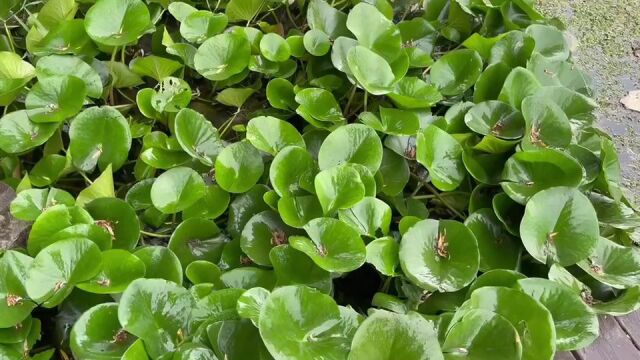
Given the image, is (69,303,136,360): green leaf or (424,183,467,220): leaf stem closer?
(69,303,136,360): green leaf

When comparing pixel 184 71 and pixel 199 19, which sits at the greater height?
pixel 199 19

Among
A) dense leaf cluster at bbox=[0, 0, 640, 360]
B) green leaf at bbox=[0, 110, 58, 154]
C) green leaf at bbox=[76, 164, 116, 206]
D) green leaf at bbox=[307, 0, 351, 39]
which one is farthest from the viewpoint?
green leaf at bbox=[307, 0, 351, 39]

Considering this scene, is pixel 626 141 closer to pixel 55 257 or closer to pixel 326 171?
pixel 326 171

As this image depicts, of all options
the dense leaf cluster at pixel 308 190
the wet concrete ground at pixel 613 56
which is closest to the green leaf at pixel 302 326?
the dense leaf cluster at pixel 308 190

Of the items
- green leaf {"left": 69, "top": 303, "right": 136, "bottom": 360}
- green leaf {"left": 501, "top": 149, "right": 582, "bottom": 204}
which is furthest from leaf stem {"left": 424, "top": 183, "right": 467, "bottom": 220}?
green leaf {"left": 69, "top": 303, "right": 136, "bottom": 360}

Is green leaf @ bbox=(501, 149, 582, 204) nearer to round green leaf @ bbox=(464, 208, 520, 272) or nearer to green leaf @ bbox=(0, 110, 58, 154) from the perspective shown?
round green leaf @ bbox=(464, 208, 520, 272)

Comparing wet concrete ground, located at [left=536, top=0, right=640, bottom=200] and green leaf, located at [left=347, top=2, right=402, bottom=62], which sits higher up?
green leaf, located at [left=347, top=2, right=402, bottom=62]

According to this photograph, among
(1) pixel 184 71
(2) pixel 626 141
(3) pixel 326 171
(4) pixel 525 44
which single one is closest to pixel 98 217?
(3) pixel 326 171
